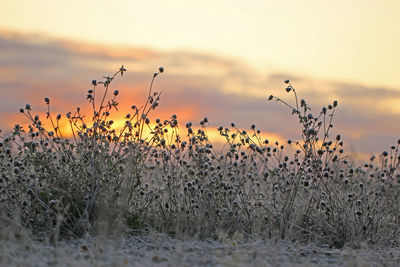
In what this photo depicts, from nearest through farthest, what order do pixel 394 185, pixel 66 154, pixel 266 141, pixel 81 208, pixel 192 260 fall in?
1. pixel 192 260
2. pixel 81 208
3. pixel 66 154
4. pixel 266 141
5. pixel 394 185

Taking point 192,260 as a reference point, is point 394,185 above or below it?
above

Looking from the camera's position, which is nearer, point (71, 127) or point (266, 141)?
point (71, 127)

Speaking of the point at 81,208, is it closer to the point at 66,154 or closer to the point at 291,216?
the point at 66,154

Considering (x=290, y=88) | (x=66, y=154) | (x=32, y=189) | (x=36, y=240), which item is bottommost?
(x=36, y=240)

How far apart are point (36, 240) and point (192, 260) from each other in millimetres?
1584

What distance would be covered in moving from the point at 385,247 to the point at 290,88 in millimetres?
1904

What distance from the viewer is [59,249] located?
4.25m

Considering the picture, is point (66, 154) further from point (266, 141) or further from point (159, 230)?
point (266, 141)

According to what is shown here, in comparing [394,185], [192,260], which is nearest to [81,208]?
[192,260]

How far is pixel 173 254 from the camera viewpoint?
4254 millimetres

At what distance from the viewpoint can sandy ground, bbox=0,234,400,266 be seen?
13.0ft

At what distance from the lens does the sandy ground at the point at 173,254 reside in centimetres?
397

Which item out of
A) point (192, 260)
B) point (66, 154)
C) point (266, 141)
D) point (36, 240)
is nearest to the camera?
point (192, 260)

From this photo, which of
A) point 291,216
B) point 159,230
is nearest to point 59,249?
point 159,230
